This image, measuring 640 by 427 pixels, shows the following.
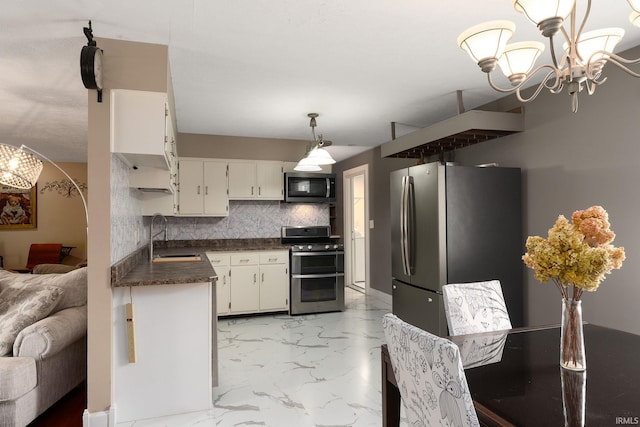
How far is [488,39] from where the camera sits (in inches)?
56.6

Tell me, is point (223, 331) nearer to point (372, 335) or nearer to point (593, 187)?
point (372, 335)

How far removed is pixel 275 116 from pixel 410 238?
6.32 ft

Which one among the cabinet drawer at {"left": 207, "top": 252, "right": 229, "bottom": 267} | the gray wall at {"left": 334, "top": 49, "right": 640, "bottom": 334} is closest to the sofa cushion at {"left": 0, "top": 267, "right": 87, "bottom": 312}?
the cabinet drawer at {"left": 207, "top": 252, "right": 229, "bottom": 267}

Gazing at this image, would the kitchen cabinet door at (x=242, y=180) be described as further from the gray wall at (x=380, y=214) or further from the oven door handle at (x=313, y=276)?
the gray wall at (x=380, y=214)

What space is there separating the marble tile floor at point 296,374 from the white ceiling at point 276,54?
7.66 feet

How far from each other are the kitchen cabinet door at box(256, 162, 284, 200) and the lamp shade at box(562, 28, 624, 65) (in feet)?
13.4

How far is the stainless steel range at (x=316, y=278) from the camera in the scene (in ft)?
16.3

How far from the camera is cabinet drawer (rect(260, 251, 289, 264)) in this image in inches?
194

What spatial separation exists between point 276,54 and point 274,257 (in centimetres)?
286

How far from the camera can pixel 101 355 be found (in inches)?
90.8

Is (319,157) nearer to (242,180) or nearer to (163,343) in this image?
(242,180)

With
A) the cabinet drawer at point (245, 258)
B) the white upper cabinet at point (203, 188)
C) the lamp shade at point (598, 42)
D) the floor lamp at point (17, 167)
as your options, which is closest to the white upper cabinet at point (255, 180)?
the white upper cabinet at point (203, 188)

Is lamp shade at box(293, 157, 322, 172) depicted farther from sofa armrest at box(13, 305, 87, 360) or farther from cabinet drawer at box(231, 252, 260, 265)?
sofa armrest at box(13, 305, 87, 360)

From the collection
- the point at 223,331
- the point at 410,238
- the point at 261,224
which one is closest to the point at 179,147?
the point at 261,224
